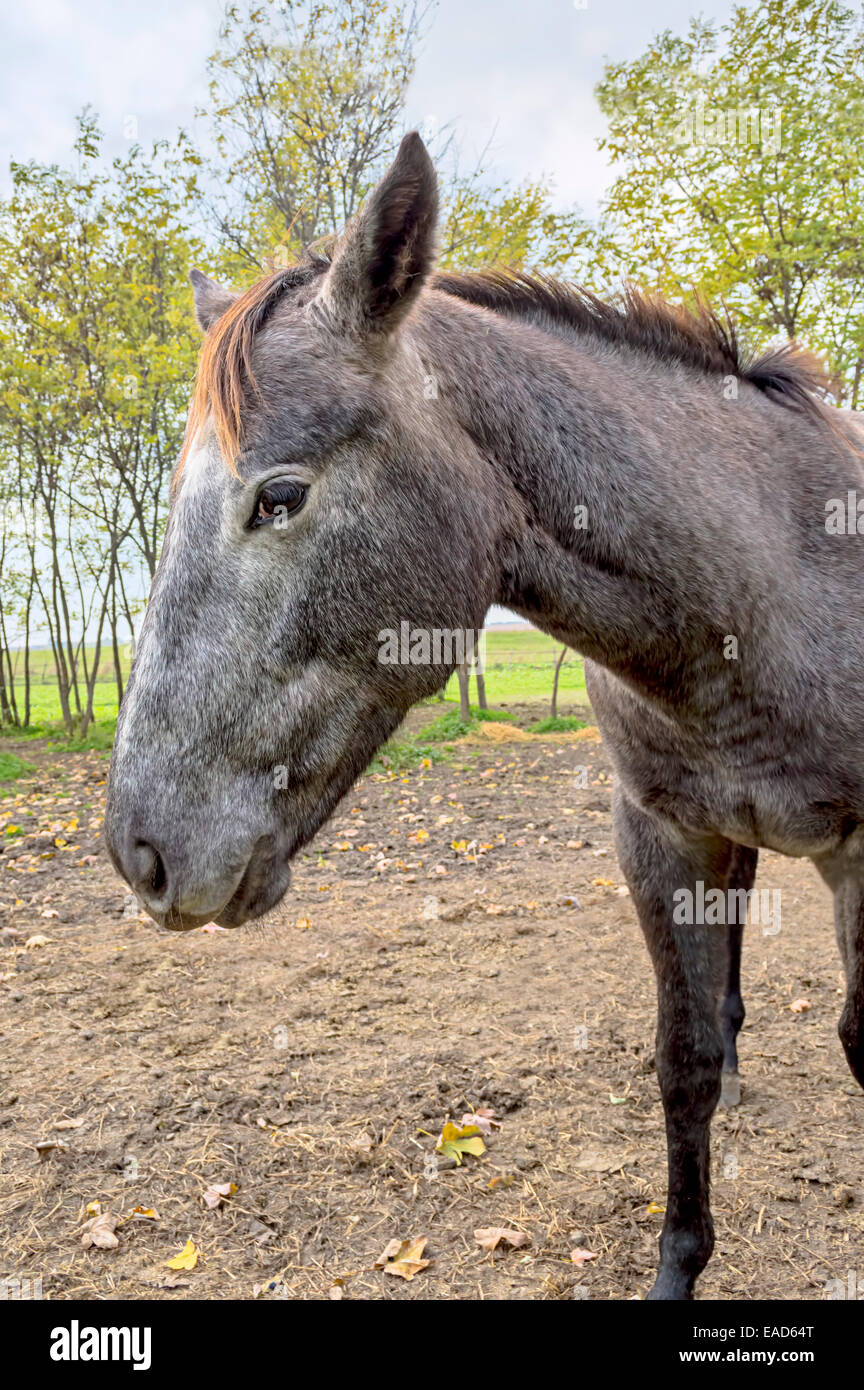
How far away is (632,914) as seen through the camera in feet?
19.5

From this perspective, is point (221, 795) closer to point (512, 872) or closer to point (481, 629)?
point (481, 629)

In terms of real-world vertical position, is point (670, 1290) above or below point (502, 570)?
below

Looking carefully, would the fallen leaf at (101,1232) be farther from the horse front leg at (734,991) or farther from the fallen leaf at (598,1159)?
the horse front leg at (734,991)

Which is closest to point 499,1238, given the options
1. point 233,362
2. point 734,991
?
point 734,991

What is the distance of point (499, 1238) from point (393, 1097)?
100 cm

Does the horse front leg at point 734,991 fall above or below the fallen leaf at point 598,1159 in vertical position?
above

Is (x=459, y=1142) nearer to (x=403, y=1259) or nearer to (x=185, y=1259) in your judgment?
(x=403, y=1259)

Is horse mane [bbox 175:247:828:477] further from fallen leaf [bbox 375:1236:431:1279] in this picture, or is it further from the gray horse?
fallen leaf [bbox 375:1236:431:1279]

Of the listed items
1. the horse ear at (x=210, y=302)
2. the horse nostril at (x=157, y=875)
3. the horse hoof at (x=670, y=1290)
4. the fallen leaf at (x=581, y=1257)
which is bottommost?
the fallen leaf at (x=581, y=1257)

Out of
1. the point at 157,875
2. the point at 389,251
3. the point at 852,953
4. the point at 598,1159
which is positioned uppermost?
the point at 389,251

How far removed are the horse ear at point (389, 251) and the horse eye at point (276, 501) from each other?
15.5 inches

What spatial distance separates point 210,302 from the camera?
2404mm

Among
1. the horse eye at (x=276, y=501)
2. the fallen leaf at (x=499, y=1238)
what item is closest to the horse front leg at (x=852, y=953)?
the fallen leaf at (x=499, y=1238)

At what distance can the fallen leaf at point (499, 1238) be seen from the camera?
2.91 metres
